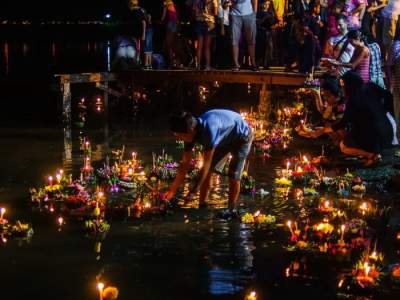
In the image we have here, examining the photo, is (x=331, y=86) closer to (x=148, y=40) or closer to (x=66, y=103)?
(x=148, y=40)

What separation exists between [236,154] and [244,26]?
26.8 feet

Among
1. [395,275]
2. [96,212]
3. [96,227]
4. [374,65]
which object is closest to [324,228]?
[395,275]

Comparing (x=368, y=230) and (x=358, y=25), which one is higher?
(x=358, y=25)

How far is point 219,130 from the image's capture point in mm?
8344

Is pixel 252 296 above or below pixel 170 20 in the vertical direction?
below

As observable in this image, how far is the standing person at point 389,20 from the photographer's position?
46.5 ft

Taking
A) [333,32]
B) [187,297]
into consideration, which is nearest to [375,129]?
[333,32]

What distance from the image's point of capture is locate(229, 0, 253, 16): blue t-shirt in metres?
16.1

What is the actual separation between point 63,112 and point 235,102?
5.18 m

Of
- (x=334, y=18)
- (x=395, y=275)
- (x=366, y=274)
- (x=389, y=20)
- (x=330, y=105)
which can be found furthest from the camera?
(x=334, y=18)

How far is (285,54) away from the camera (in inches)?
734

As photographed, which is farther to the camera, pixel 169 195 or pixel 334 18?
pixel 334 18

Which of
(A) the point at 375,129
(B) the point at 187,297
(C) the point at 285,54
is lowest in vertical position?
(B) the point at 187,297

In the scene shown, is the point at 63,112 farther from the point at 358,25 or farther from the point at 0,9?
the point at 0,9
